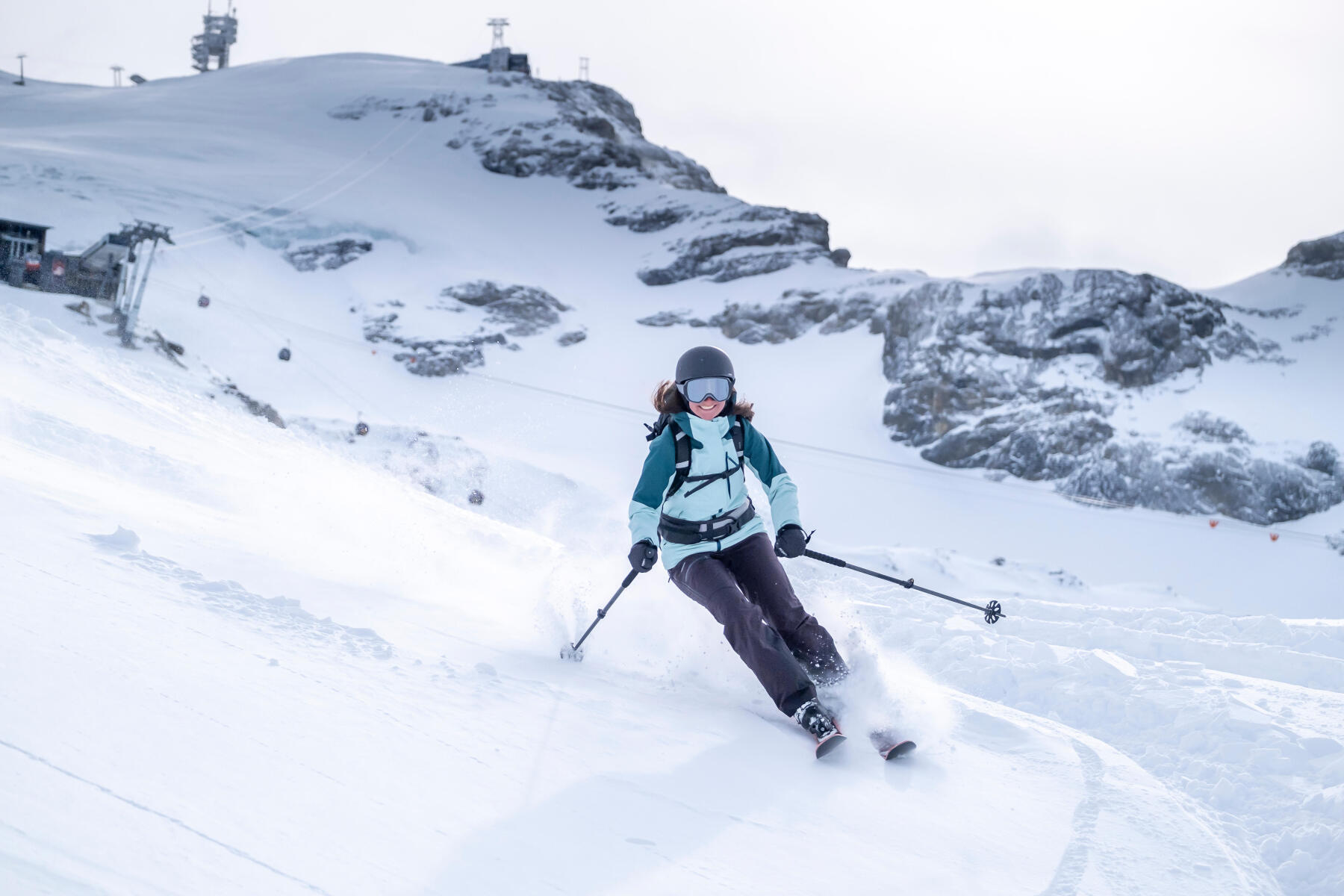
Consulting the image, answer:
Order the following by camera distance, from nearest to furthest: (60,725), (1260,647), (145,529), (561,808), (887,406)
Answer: (60,725) → (561,808) → (145,529) → (1260,647) → (887,406)

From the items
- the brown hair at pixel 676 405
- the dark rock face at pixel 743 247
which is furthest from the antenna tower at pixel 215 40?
the brown hair at pixel 676 405

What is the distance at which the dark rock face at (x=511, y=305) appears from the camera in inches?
1794

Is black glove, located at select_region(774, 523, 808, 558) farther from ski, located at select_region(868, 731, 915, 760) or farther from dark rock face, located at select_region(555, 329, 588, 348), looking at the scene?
dark rock face, located at select_region(555, 329, 588, 348)

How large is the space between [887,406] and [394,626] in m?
35.2

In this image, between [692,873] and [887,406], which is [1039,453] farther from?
[692,873]

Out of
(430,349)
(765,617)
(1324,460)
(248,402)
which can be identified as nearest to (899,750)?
(765,617)

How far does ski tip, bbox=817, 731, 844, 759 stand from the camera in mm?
4078

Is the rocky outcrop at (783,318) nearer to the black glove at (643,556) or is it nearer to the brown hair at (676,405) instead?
the brown hair at (676,405)

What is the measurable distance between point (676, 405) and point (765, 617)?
4.83ft

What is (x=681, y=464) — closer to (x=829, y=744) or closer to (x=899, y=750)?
(x=829, y=744)

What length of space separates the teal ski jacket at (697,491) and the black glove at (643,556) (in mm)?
64

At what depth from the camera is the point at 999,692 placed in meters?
6.53

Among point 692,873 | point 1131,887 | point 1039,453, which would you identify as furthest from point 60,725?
point 1039,453

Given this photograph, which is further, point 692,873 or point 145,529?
point 145,529
